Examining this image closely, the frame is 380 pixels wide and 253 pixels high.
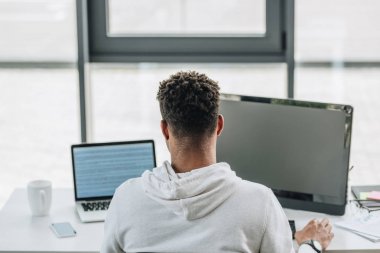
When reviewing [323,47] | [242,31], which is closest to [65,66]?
[242,31]

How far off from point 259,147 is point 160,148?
3.41ft

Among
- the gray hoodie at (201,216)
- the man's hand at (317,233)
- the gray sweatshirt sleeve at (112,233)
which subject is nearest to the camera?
the gray hoodie at (201,216)

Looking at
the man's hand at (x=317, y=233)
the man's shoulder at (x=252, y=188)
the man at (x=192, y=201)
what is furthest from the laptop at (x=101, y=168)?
the man's shoulder at (x=252, y=188)

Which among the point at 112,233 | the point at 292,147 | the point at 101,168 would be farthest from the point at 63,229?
the point at 292,147

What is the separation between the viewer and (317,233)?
246 cm

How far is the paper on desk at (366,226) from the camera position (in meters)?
2.52

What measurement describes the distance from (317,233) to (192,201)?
798mm

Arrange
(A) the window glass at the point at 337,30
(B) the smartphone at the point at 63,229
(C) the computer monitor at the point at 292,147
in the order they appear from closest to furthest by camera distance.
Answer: (B) the smartphone at the point at 63,229 < (C) the computer monitor at the point at 292,147 < (A) the window glass at the point at 337,30

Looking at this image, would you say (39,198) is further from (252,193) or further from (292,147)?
(252,193)

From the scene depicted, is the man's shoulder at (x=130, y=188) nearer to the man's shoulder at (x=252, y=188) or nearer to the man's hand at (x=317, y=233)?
the man's shoulder at (x=252, y=188)

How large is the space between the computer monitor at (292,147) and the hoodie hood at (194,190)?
0.90 meters

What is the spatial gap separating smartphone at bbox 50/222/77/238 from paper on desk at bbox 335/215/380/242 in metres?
0.91

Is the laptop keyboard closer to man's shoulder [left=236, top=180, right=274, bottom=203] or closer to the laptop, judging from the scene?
the laptop

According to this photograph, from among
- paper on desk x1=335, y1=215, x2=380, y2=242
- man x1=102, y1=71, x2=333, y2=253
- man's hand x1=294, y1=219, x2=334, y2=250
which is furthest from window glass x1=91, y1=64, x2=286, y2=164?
man x1=102, y1=71, x2=333, y2=253
